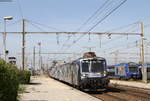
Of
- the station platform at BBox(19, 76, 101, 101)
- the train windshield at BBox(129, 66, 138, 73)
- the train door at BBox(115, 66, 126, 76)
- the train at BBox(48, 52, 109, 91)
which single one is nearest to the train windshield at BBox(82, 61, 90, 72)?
the train at BBox(48, 52, 109, 91)

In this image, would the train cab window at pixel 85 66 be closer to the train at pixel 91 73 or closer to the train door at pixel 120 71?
the train at pixel 91 73

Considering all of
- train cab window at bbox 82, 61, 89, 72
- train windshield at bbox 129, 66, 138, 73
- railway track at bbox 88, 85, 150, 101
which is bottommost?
railway track at bbox 88, 85, 150, 101

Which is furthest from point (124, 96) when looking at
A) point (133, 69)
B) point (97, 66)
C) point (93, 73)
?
point (133, 69)

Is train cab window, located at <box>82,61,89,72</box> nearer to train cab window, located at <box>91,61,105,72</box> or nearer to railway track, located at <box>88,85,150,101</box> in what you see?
train cab window, located at <box>91,61,105,72</box>

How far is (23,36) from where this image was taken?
3234 cm

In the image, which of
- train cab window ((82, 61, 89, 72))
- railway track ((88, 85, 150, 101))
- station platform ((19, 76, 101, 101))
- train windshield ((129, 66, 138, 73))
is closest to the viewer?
station platform ((19, 76, 101, 101))

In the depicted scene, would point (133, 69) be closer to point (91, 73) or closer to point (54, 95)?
point (91, 73)

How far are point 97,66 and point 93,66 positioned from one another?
313 mm

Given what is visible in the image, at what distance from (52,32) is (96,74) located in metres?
12.2

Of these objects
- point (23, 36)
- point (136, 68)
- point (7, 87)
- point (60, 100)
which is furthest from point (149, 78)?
Answer: point (7, 87)

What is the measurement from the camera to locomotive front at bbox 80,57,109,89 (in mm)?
24594

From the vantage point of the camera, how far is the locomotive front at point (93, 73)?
80.7 ft

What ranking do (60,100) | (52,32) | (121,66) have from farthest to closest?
(121,66), (52,32), (60,100)

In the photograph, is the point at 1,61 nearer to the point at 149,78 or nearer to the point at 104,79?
the point at 104,79
